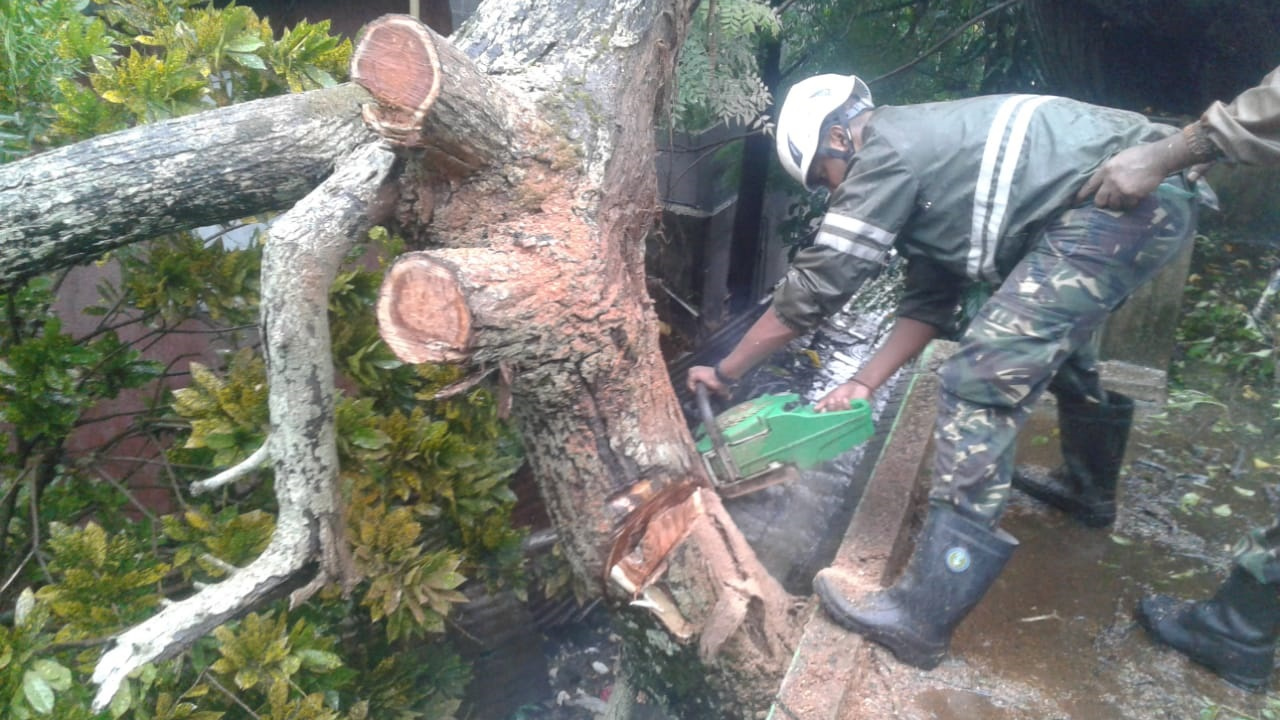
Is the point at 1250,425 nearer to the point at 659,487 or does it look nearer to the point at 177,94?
the point at 659,487

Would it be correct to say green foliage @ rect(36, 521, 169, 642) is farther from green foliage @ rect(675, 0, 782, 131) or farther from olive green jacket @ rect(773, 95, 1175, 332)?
green foliage @ rect(675, 0, 782, 131)

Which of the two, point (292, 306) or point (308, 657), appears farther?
point (308, 657)

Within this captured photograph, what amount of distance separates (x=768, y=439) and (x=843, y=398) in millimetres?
279

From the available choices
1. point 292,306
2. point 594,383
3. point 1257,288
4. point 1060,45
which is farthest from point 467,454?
point 1257,288

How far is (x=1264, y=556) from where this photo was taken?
2.18 metres

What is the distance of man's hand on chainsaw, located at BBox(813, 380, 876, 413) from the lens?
8.66 feet

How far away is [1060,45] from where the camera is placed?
3920 mm

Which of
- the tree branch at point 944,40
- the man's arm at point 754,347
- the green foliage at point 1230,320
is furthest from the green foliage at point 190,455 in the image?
the green foliage at point 1230,320

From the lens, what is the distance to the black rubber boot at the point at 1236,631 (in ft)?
7.30

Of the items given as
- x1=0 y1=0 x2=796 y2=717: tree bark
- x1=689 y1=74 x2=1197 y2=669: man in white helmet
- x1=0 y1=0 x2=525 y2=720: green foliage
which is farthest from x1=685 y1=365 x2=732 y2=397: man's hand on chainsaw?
x1=0 y1=0 x2=525 y2=720: green foliage

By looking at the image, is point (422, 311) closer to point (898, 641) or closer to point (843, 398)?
point (843, 398)

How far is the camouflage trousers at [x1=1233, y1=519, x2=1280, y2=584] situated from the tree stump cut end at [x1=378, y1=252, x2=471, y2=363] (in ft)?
6.90

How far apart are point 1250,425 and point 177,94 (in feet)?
14.1

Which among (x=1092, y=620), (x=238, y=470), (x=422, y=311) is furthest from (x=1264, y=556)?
(x=238, y=470)
